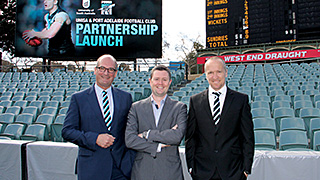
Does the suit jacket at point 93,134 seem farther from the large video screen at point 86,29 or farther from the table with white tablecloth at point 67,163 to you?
the large video screen at point 86,29

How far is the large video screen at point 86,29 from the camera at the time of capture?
16094mm

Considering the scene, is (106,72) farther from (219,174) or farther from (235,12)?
(235,12)

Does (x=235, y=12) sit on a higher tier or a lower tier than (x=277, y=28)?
higher

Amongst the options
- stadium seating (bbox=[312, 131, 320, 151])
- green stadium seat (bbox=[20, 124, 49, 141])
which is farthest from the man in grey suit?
green stadium seat (bbox=[20, 124, 49, 141])

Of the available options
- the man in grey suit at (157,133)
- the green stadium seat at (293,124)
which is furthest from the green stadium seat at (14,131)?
the green stadium seat at (293,124)

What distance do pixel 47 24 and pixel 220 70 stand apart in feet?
54.7

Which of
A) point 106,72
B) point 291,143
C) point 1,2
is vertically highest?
point 1,2

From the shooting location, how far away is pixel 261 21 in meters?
23.7

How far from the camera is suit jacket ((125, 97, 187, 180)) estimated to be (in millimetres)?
2014

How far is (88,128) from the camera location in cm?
219

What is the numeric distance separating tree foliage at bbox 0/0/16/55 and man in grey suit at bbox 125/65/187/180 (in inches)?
1113

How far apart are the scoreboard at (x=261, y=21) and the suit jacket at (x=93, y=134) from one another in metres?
24.9

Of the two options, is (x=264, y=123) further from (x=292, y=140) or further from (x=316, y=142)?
(x=316, y=142)

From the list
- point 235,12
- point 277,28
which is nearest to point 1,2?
point 235,12
